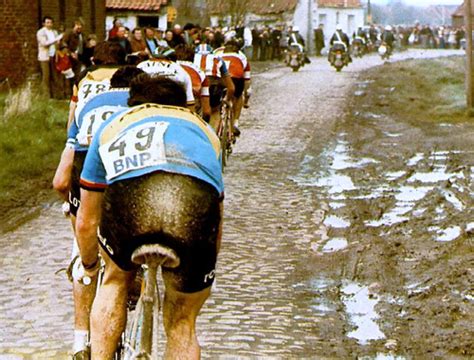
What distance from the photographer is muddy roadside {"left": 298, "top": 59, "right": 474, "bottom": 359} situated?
892 centimetres

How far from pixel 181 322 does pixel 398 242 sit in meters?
6.60

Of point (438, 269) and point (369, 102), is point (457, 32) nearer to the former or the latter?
point (369, 102)

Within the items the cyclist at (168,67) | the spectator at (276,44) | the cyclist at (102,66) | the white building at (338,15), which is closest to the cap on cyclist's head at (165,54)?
the cyclist at (168,67)

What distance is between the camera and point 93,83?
825 centimetres

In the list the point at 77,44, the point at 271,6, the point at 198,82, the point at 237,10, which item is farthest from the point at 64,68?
the point at 271,6

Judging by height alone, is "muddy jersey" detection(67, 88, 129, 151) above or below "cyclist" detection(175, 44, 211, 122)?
above

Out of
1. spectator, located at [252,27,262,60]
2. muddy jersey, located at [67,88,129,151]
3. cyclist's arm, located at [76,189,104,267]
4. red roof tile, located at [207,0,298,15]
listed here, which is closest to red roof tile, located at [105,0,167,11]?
spectator, located at [252,27,262,60]

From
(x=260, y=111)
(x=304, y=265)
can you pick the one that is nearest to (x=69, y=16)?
(x=260, y=111)

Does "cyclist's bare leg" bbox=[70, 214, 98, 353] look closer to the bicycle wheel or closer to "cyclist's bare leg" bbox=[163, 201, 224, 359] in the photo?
"cyclist's bare leg" bbox=[163, 201, 224, 359]

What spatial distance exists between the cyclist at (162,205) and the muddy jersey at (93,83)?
1959 millimetres

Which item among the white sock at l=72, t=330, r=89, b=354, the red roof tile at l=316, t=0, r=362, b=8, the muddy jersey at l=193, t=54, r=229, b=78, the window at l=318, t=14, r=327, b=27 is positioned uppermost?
the muddy jersey at l=193, t=54, r=229, b=78

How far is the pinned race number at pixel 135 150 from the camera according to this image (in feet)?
18.6

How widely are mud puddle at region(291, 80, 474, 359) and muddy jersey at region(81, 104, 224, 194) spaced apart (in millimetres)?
2854

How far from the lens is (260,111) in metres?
29.3
